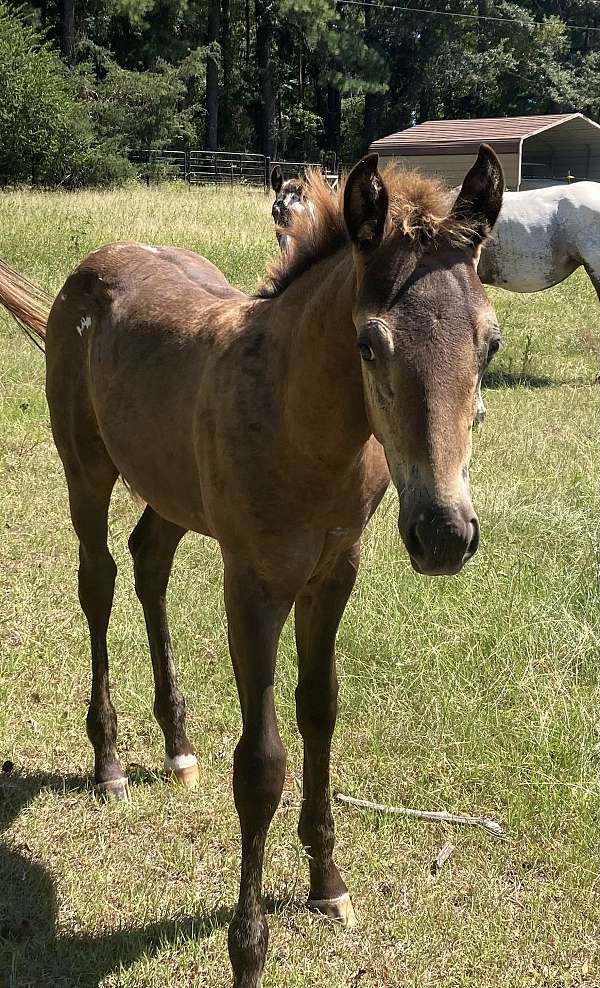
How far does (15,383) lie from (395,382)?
22.6 ft

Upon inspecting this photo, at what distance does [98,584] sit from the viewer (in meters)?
3.29

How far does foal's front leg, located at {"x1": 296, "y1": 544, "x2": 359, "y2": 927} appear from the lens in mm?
2555

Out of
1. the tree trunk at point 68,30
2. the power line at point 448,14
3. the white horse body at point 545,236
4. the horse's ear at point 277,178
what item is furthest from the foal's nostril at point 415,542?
the power line at point 448,14

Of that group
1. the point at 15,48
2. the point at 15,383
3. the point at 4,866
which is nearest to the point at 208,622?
the point at 4,866

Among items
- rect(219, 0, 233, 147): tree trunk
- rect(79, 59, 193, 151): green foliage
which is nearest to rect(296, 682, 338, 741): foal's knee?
rect(79, 59, 193, 151): green foliage

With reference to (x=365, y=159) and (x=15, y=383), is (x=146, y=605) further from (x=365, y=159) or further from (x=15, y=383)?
(x=15, y=383)

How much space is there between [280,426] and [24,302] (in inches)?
95.3

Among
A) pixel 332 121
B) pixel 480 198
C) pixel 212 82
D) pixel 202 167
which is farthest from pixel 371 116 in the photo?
pixel 480 198

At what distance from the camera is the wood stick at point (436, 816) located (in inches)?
116

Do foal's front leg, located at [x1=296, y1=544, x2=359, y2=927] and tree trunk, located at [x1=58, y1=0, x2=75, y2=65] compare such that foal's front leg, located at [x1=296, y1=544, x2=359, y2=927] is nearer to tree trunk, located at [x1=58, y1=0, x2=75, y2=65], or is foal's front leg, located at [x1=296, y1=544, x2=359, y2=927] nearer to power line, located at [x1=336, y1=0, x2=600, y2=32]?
tree trunk, located at [x1=58, y1=0, x2=75, y2=65]

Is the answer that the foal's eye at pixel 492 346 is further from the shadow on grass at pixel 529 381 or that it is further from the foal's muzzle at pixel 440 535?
the shadow on grass at pixel 529 381

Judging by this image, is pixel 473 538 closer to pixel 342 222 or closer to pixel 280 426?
pixel 280 426

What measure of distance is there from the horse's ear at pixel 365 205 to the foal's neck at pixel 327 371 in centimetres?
13

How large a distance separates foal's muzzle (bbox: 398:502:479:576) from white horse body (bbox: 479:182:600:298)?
7.60m
